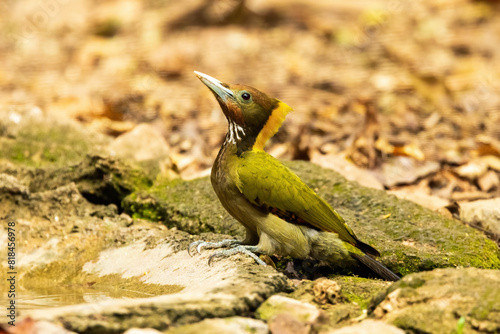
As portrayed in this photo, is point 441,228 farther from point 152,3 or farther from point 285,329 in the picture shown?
point 152,3

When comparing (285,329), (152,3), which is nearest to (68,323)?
(285,329)

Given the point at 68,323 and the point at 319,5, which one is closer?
the point at 68,323

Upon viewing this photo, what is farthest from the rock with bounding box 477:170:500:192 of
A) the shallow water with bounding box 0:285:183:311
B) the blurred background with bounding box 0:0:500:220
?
the shallow water with bounding box 0:285:183:311

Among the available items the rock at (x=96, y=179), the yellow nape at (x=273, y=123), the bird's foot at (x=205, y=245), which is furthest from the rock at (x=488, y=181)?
the rock at (x=96, y=179)

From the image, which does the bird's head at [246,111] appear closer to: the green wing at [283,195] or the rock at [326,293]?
the green wing at [283,195]

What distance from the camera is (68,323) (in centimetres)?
234

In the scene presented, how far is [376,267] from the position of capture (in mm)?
3732

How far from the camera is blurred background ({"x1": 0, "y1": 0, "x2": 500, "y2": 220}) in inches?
260

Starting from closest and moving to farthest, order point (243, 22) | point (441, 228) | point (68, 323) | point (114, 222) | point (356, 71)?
point (68, 323) → point (441, 228) → point (114, 222) → point (356, 71) → point (243, 22)

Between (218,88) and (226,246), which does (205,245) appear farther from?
(218,88)

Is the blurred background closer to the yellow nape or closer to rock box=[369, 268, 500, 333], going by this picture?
the yellow nape

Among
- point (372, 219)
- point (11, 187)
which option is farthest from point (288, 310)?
point (11, 187)

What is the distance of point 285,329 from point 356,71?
24.9 ft

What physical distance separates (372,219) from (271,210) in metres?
1.07
